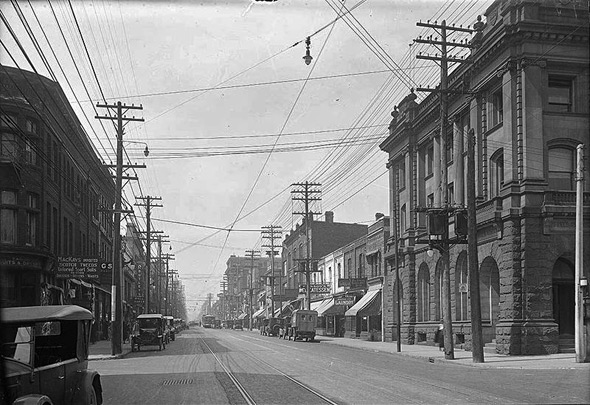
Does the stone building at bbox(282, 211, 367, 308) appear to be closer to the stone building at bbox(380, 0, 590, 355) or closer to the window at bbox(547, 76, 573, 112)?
the stone building at bbox(380, 0, 590, 355)

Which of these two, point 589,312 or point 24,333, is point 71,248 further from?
point 24,333

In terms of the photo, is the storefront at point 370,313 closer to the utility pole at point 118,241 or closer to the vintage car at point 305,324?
the vintage car at point 305,324

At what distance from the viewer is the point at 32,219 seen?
35.1 metres

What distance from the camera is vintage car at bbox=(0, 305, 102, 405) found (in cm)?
896

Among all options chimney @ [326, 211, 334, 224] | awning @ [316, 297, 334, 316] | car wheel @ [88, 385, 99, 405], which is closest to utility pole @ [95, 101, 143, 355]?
car wheel @ [88, 385, 99, 405]

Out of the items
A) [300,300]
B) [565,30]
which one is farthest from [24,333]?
[300,300]

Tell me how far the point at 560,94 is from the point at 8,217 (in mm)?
26036

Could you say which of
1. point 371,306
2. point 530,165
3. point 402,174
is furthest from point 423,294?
point 530,165

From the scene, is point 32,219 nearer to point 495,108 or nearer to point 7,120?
point 7,120

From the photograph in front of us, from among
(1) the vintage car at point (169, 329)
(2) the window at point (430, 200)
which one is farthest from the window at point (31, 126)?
(2) the window at point (430, 200)

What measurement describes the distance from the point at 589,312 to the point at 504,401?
13010 millimetres

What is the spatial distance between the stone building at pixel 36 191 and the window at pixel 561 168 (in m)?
21.3

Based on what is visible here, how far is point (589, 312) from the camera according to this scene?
83.6ft

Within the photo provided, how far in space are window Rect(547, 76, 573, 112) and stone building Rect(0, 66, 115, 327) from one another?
70.1 feet
